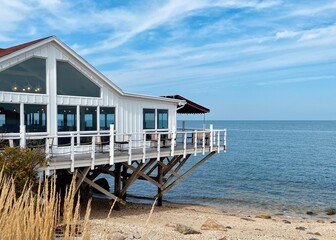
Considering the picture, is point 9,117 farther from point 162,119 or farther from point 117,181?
point 162,119

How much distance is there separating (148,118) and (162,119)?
992 millimetres

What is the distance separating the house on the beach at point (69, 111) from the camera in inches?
445

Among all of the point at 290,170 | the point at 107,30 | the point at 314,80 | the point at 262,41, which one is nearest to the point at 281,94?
the point at 314,80

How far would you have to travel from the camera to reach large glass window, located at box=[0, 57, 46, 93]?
37.2 feet

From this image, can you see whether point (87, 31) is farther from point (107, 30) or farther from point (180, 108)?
point (180, 108)

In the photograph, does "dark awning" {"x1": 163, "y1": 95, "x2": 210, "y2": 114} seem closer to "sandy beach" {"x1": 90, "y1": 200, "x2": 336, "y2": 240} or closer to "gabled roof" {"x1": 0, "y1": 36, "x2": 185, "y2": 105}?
"gabled roof" {"x1": 0, "y1": 36, "x2": 185, "y2": 105}

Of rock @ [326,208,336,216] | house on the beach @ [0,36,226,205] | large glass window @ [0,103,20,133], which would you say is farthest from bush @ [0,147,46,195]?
rock @ [326,208,336,216]

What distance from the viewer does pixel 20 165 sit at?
8656 mm

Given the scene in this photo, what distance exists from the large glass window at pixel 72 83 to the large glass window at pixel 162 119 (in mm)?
3779

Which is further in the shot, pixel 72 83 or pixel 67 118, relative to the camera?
pixel 72 83

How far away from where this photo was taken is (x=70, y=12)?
1880 cm

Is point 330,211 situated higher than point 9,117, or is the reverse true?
point 9,117

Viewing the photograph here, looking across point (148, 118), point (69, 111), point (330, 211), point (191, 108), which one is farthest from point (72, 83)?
point (330, 211)

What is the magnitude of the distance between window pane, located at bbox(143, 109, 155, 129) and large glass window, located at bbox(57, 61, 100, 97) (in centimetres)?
285
